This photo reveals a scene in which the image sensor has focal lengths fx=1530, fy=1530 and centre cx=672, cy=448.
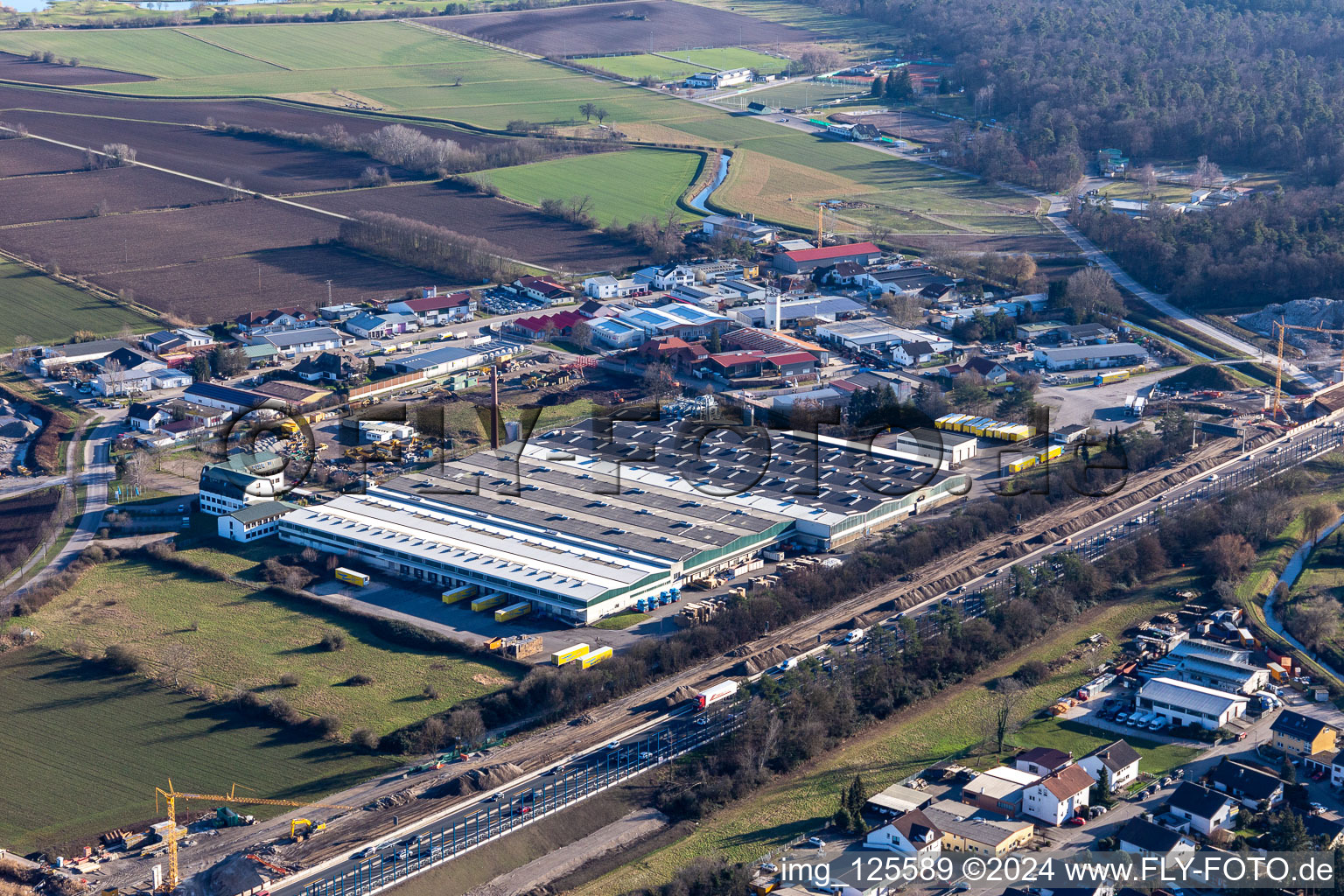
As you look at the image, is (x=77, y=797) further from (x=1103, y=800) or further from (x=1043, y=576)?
(x=1043, y=576)

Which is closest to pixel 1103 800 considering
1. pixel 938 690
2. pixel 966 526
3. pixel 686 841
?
pixel 938 690

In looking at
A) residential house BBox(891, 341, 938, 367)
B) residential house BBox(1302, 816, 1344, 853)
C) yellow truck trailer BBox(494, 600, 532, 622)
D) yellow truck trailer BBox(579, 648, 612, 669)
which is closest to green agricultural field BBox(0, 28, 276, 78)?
residential house BBox(891, 341, 938, 367)

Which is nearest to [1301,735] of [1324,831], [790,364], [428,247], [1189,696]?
[1189,696]

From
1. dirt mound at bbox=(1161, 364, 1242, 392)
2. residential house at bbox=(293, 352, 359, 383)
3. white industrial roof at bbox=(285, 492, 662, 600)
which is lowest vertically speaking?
white industrial roof at bbox=(285, 492, 662, 600)

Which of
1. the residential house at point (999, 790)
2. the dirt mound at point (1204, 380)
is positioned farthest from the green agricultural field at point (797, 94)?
the residential house at point (999, 790)

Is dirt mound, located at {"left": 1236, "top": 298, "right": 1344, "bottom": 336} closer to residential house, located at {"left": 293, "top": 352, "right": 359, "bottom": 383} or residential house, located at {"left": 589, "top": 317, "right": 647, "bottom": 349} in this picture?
residential house, located at {"left": 589, "top": 317, "right": 647, "bottom": 349}

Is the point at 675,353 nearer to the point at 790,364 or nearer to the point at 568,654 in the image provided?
the point at 790,364
